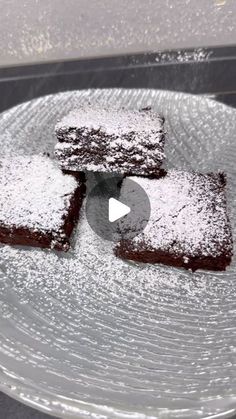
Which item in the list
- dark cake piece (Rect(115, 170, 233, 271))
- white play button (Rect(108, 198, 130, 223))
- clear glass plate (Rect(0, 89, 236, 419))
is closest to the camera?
clear glass plate (Rect(0, 89, 236, 419))

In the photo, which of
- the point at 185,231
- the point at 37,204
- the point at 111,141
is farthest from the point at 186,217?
the point at 37,204

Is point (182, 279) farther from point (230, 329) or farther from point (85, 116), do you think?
point (85, 116)

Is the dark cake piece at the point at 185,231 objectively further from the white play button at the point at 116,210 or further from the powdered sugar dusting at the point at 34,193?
the powdered sugar dusting at the point at 34,193
